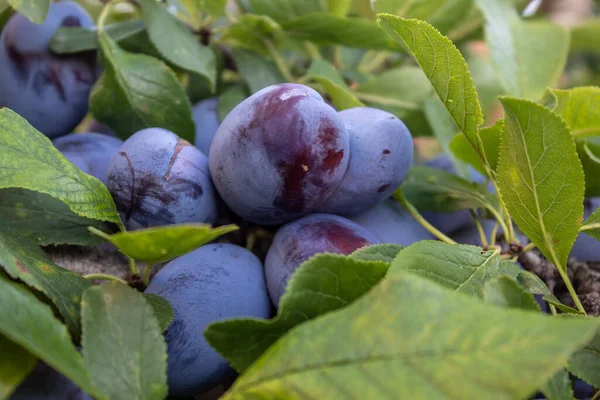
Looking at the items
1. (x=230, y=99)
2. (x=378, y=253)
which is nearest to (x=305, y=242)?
(x=378, y=253)

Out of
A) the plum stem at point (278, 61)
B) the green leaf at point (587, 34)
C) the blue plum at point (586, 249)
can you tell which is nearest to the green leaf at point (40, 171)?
the plum stem at point (278, 61)

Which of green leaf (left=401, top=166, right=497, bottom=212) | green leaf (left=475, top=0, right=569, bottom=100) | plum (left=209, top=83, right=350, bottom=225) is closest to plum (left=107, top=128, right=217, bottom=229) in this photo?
plum (left=209, top=83, right=350, bottom=225)

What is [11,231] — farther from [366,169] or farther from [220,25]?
[220,25]

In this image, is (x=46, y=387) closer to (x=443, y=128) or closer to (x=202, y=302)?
(x=202, y=302)

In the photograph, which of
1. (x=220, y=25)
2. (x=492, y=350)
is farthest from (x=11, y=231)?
(x=220, y=25)

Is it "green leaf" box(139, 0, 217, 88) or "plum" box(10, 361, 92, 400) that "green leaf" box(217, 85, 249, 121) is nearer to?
"green leaf" box(139, 0, 217, 88)

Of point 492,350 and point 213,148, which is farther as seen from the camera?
point 213,148

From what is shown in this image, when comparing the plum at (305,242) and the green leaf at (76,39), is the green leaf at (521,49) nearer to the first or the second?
the plum at (305,242)
